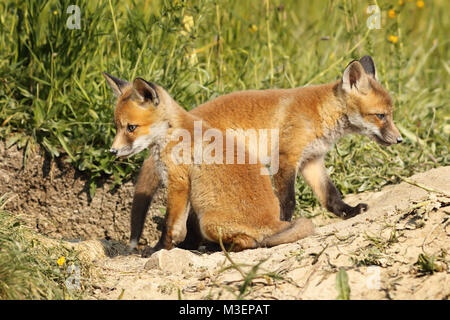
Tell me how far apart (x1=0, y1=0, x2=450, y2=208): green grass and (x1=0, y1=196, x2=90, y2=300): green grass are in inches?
64.7

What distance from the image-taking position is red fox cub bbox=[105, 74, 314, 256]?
4.68 m

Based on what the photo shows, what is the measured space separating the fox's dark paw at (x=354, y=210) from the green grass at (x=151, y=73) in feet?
1.36

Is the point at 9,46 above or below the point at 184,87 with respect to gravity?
above

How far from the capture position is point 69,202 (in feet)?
19.8

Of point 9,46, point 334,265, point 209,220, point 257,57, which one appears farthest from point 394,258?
point 9,46

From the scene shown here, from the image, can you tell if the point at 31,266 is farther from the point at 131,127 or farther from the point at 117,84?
the point at 117,84

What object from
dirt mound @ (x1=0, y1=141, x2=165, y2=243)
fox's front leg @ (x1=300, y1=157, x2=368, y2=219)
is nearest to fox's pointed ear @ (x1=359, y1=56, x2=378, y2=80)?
fox's front leg @ (x1=300, y1=157, x2=368, y2=219)

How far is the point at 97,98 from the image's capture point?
614 centimetres

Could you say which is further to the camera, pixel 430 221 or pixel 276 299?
pixel 430 221

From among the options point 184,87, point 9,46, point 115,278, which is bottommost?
point 115,278

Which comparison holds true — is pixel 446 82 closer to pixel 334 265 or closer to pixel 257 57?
pixel 257 57

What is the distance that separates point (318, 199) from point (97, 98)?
2.55 metres

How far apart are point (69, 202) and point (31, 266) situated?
7.55 ft

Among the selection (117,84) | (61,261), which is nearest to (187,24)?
(117,84)
